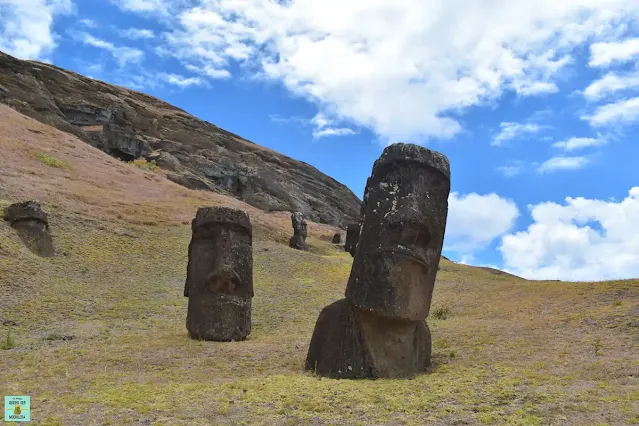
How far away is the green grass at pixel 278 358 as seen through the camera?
643cm

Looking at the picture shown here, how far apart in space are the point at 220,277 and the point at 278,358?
142 inches

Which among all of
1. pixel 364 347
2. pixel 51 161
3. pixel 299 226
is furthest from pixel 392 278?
pixel 51 161

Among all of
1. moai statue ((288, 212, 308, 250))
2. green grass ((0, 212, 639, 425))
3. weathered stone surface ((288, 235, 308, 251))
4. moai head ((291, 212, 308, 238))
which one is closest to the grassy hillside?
green grass ((0, 212, 639, 425))

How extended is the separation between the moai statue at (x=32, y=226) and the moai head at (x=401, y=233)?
16113mm

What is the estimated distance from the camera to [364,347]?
884cm

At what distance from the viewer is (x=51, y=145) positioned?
45156 mm

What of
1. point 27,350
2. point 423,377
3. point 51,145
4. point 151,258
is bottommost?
point 27,350

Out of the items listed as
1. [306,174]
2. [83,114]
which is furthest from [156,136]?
[306,174]

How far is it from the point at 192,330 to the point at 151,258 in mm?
12062

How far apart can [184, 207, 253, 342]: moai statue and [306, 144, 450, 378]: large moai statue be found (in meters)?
4.65

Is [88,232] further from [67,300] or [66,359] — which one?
[66,359]

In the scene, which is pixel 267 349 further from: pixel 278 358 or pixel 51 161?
pixel 51 161

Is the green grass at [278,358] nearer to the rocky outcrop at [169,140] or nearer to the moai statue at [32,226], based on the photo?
the moai statue at [32,226]

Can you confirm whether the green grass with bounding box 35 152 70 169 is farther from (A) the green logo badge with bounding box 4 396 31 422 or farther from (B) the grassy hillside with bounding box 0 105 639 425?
(A) the green logo badge with bounding box 4 396 31 422
